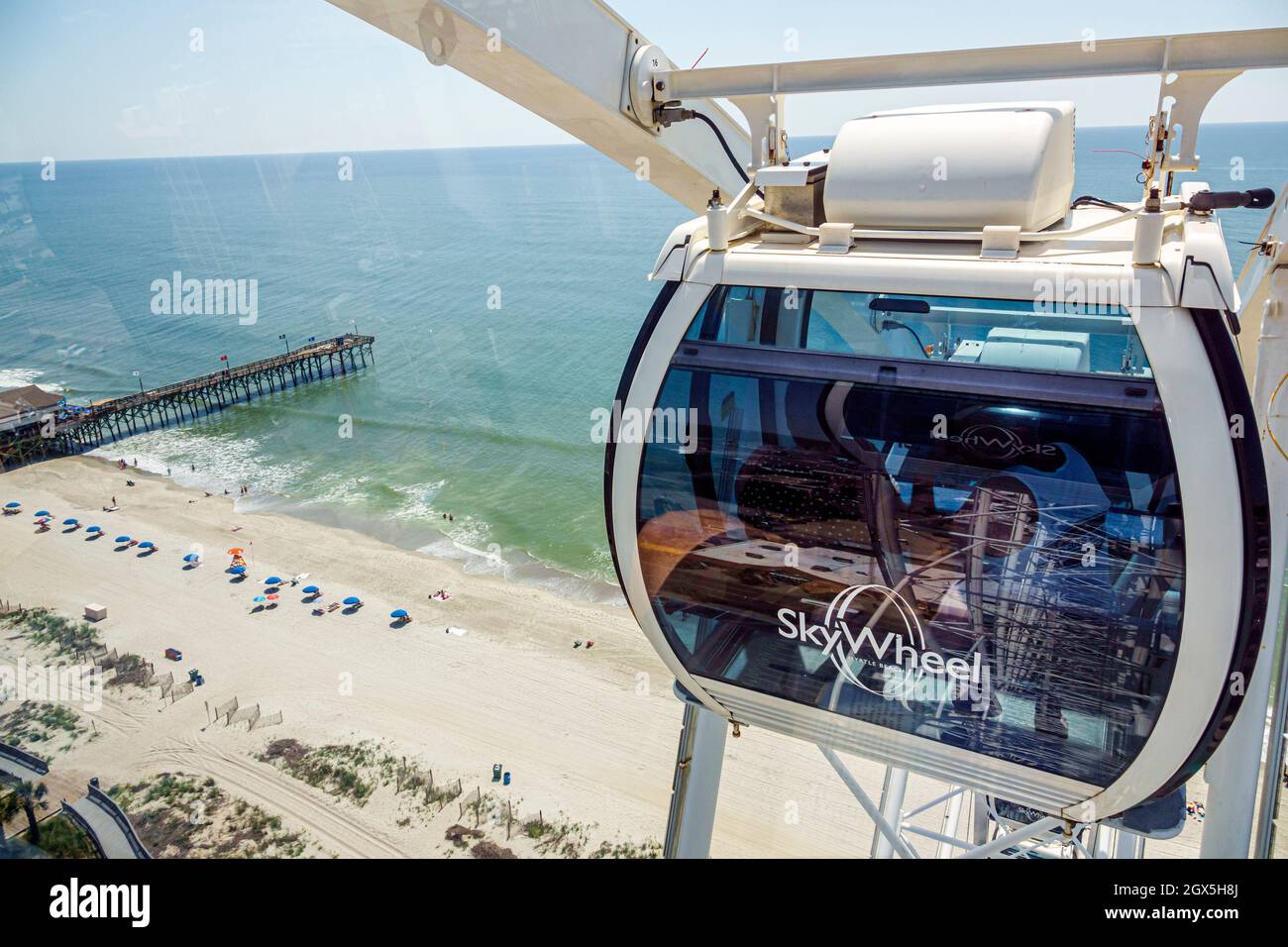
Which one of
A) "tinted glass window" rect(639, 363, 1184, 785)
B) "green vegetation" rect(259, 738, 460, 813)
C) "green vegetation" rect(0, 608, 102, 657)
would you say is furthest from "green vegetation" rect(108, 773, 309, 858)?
"tinted glass window" rect(639, 363, 1184, 785)

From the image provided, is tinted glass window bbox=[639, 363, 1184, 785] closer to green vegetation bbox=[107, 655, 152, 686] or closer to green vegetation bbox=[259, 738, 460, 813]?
green vegetation bbox=[259, 738, 460, 813]

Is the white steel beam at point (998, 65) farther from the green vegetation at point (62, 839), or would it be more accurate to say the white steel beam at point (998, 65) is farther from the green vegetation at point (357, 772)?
the green vegetation at point (357, 772)

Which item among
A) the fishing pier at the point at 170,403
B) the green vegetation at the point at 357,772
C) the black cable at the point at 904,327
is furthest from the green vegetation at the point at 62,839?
the fishing pier at the point at 170,403

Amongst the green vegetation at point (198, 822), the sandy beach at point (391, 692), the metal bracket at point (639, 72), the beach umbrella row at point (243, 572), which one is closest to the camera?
the metal bracket at point (639, 72)

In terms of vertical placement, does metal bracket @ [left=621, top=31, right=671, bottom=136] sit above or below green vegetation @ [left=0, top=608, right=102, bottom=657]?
above

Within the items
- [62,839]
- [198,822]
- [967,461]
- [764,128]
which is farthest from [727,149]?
[198,822]

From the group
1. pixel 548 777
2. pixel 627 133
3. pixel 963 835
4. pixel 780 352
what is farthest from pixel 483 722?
pixel 780 352
